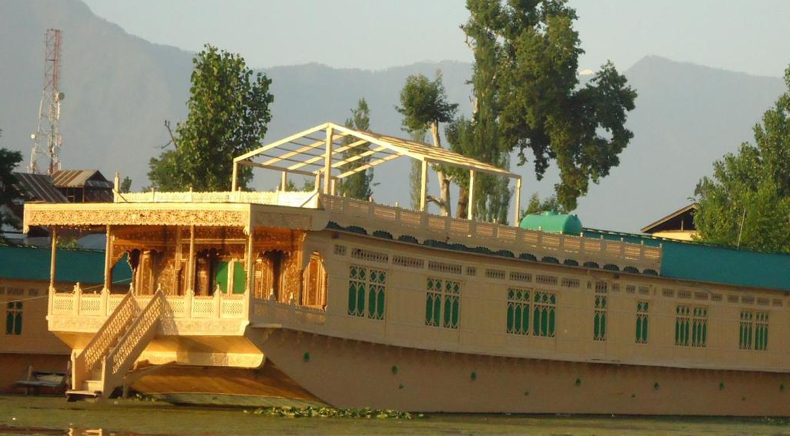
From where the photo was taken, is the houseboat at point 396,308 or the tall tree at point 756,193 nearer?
the houseboat at point 396,308

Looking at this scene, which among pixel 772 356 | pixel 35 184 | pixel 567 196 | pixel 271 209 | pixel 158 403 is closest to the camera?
pixel 271 209

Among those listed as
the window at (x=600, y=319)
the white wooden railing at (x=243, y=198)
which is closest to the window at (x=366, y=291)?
the white wooden railing at (x=243, y=198)

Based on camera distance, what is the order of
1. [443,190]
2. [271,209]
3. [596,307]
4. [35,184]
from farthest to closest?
[35,184] → [443,190] → [596,307] → [271,209]

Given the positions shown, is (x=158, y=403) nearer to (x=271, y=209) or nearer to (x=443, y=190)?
(x=271, y=209)

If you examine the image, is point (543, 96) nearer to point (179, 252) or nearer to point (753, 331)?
A: point (753, 331)

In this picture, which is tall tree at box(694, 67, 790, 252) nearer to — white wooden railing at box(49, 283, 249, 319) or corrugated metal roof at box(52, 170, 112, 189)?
corrugated metal roof at box(52, 170, 112, 189)

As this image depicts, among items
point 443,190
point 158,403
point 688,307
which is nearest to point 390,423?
point 158,403

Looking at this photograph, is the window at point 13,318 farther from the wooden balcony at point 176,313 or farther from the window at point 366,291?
the window at point 366,291

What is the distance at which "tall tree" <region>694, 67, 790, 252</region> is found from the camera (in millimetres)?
53188

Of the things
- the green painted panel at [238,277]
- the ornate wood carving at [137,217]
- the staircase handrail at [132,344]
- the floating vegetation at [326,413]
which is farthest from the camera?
the green painted panel at [238,277]

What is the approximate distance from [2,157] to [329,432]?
17.2 metres

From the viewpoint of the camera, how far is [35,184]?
2441 inches

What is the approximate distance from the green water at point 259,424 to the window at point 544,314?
190 cm

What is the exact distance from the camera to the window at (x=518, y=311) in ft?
104
